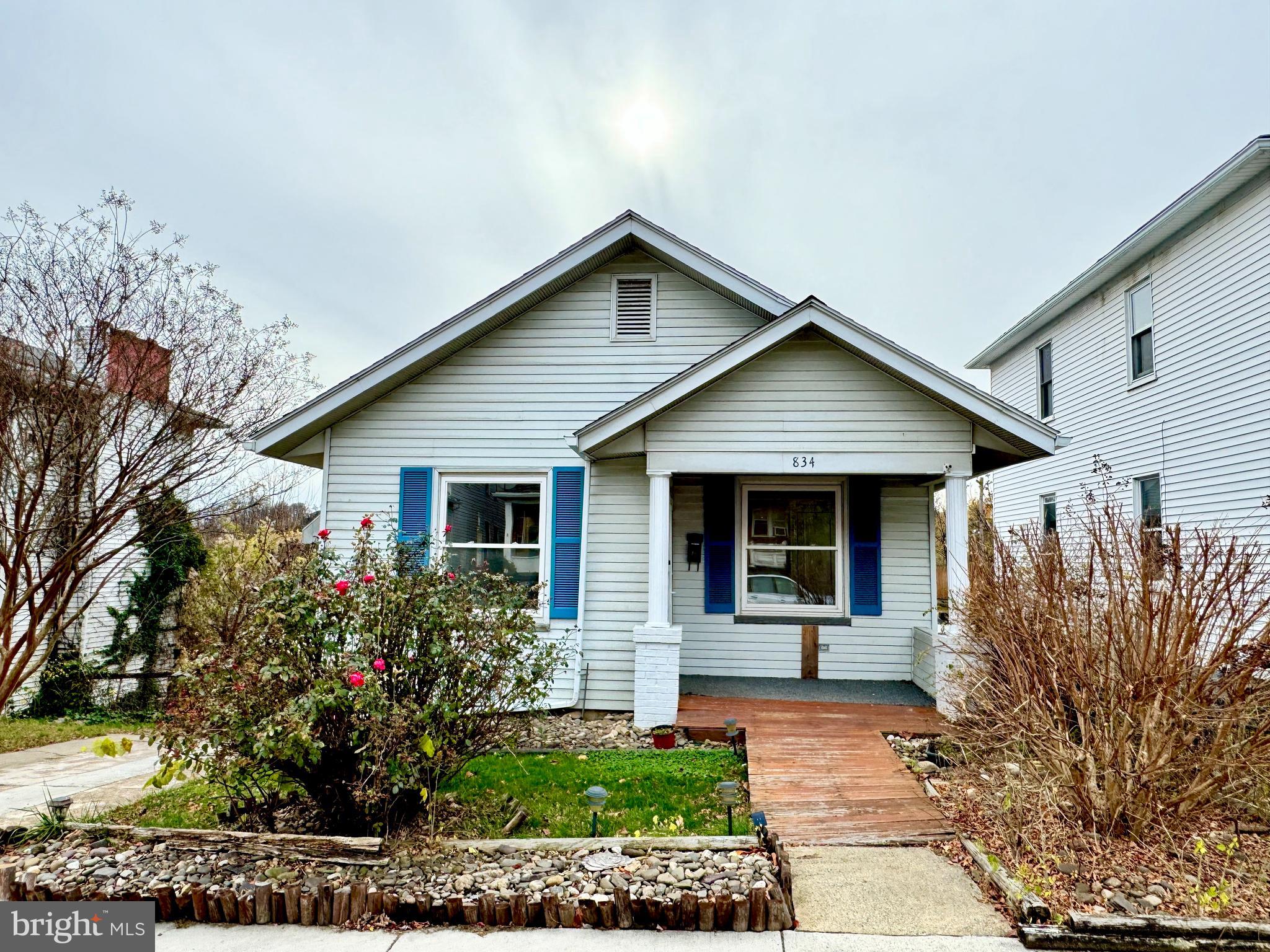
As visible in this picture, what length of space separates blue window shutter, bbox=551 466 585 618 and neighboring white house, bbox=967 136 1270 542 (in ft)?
21.6

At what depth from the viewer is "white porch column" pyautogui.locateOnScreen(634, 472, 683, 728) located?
677 centimetres

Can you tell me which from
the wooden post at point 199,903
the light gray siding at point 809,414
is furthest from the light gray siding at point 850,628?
the wooden post at point 199,903

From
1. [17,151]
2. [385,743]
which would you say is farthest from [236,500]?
[385,743]

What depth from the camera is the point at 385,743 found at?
389 centimetres

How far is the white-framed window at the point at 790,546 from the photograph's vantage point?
27.3 feet

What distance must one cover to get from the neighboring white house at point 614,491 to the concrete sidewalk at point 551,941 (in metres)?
4.31

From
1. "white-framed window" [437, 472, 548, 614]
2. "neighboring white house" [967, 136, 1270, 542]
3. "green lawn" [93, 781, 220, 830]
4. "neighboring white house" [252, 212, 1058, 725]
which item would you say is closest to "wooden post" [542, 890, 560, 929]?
"green lawn" [93, 781, 220, 830]

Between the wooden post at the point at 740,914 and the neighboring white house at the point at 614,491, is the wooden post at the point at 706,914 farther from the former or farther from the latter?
the neighboring white house at the point at 614,491

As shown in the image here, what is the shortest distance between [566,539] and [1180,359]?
9652 mm

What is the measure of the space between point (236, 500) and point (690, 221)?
41.9 ft

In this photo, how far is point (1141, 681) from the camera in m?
3.81

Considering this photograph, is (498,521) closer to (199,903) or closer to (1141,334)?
(199,903)

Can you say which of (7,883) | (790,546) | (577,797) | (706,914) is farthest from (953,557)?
(7,883)

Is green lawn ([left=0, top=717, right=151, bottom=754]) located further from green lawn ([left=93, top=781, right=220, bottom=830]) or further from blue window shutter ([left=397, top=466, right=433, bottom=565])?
blue window shutter ([left=397, top=466, right=433, bottom=565])
